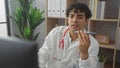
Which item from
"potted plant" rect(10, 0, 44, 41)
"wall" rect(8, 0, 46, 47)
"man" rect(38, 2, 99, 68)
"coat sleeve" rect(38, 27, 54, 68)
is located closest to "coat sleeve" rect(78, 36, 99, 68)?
"man" rect(38, 2, 99, 68)

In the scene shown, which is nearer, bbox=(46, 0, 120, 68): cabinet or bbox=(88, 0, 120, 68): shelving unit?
bbox=(46, 0, 120, 68): cabinet

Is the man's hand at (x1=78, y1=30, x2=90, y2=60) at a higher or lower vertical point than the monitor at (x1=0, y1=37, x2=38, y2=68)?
lower

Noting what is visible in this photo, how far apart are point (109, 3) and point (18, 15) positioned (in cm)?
157

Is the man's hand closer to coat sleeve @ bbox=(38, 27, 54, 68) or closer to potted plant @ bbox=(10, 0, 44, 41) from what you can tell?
coat sleeve @ bbox=(38, 27, 54, 68)

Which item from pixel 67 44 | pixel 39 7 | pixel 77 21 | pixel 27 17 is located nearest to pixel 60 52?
Result: pixel 67 44

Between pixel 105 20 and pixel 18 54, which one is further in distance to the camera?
pixel 105 20

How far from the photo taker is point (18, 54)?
51 cm

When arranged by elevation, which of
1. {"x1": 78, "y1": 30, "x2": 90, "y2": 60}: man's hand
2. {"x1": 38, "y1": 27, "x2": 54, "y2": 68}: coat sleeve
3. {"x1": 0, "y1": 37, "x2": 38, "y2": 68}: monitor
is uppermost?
{"x1": 0, "y1": 37, "x2": 38, "y2": 68}: monitor

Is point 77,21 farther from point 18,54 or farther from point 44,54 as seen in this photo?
point 18,54

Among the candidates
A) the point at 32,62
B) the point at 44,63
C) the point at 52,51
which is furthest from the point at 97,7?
the point at 32,62

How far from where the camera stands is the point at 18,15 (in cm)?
273

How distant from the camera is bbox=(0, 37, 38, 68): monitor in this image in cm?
49

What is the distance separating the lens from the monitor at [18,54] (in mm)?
487

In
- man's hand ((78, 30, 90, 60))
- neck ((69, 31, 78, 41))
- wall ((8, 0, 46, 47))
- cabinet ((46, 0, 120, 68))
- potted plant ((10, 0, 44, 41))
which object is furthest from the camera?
wall ((8, 0, 46, 47))
